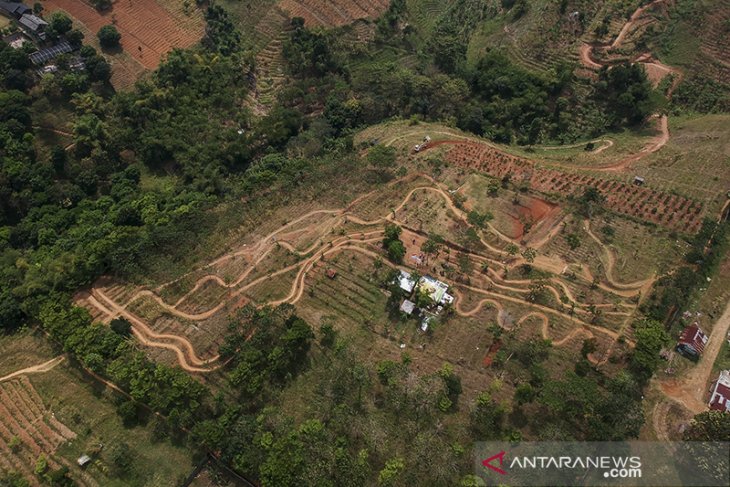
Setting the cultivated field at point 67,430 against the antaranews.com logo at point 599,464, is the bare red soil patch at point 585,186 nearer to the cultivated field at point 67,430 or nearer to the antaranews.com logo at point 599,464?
the antaranews.com logo at point 599,464

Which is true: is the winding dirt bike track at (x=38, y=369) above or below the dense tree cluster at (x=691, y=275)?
below

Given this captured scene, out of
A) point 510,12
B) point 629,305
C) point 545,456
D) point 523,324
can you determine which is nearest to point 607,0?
point 510,12

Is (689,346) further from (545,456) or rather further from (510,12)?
(510,12)

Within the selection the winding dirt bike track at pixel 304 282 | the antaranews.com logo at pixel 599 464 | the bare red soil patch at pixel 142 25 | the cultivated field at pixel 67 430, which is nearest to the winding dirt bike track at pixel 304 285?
the winding dirt bike track at pixel 304 282

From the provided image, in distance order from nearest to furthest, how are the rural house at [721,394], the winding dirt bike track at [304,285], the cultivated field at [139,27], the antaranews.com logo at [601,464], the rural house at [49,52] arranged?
1. the antaranews.com logo at [601,464]
2. the rural house at [721,394]
3. the winding dirt bike track at [304,285]
4. the rural house at [49,52]
5. the cultivated field at [139,27]

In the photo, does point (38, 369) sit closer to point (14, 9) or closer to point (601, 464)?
point (601, 464)
